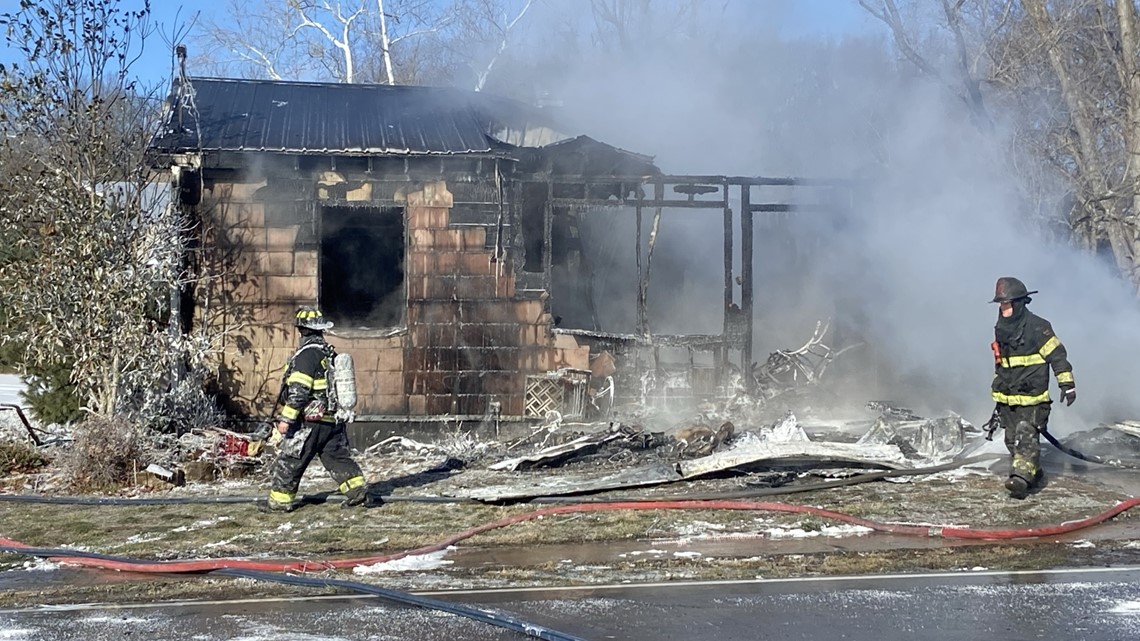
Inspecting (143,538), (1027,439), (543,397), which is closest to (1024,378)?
(1027,439)

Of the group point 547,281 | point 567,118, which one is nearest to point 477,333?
point 547,281

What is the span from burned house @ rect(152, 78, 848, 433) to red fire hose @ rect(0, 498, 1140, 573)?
168 inches

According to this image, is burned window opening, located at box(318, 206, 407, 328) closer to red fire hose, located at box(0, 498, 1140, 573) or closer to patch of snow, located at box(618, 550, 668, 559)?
red fire hose, located at box(0, 498, 1140, 573)

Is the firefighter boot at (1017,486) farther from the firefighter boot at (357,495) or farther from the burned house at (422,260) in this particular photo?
the firefighter boot at (357,495)

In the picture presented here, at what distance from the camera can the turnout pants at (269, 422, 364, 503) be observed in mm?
8422

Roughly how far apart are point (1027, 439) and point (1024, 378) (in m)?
0.50

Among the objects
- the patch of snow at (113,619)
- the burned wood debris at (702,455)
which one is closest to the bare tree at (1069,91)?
the burned wood debris at (702,455)

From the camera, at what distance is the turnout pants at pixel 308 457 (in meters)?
8.42

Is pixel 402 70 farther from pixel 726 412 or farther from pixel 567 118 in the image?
pixel 726 412

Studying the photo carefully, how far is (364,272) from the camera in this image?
583 inches

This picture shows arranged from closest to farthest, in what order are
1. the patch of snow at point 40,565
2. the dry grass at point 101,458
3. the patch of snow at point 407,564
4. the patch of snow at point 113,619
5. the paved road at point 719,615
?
the paved road at point 719,615 < the patch of snow at point 113,619 < the patch of snow at point 407,564 < the patch of snow at point 40,565 < the dry grass at point 101,458

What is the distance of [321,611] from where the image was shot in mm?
5660

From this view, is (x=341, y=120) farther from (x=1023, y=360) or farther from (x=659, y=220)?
(x=1023, y=360)

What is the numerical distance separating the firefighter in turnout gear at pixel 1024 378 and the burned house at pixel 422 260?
15.3 ft
